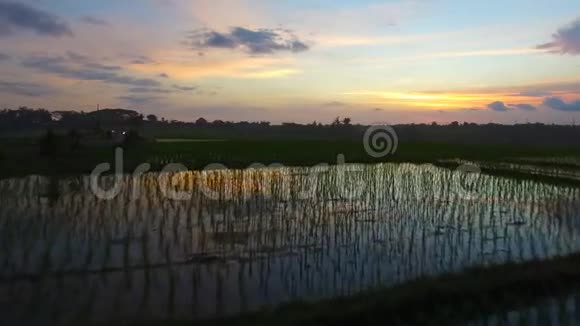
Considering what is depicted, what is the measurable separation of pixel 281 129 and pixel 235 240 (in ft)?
194

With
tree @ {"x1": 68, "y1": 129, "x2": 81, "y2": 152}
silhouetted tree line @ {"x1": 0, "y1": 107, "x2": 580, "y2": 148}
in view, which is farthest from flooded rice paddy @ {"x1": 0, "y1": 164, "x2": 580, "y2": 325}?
silhouetted tree line @ {"x1": 0, "y1": 107, "x2": 580, "y2": 148}

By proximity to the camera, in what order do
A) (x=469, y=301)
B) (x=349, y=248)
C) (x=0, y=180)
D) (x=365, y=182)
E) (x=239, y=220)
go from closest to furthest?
(x=469, y=301) → (x=349, y=248) → (x=239, y=220) → (x=0, y=180) → (x=365, y=182)

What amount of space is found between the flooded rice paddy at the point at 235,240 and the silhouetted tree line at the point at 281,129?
29.8 metres

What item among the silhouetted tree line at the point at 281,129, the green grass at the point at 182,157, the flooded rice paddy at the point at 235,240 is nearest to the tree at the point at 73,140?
the green grass at the point at 182,157

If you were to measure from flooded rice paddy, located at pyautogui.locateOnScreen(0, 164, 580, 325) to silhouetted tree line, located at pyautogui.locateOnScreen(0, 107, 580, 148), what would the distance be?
2981 cm

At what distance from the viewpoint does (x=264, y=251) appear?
733cm

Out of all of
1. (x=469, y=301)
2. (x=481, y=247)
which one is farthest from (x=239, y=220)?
(x=469, y=301)

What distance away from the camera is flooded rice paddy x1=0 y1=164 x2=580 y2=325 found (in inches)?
219

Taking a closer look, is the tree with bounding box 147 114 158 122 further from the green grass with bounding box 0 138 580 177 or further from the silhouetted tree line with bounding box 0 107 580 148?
the green grass with bounding box 0 138 580 177

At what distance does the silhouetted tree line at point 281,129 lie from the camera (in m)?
46.2

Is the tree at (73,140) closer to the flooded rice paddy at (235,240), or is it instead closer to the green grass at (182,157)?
the green grass at (182,157)

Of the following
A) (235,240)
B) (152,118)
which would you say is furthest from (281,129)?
(235,240)

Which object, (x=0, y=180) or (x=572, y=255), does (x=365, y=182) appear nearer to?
(x=572, y=255)

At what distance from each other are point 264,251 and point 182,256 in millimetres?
1149
